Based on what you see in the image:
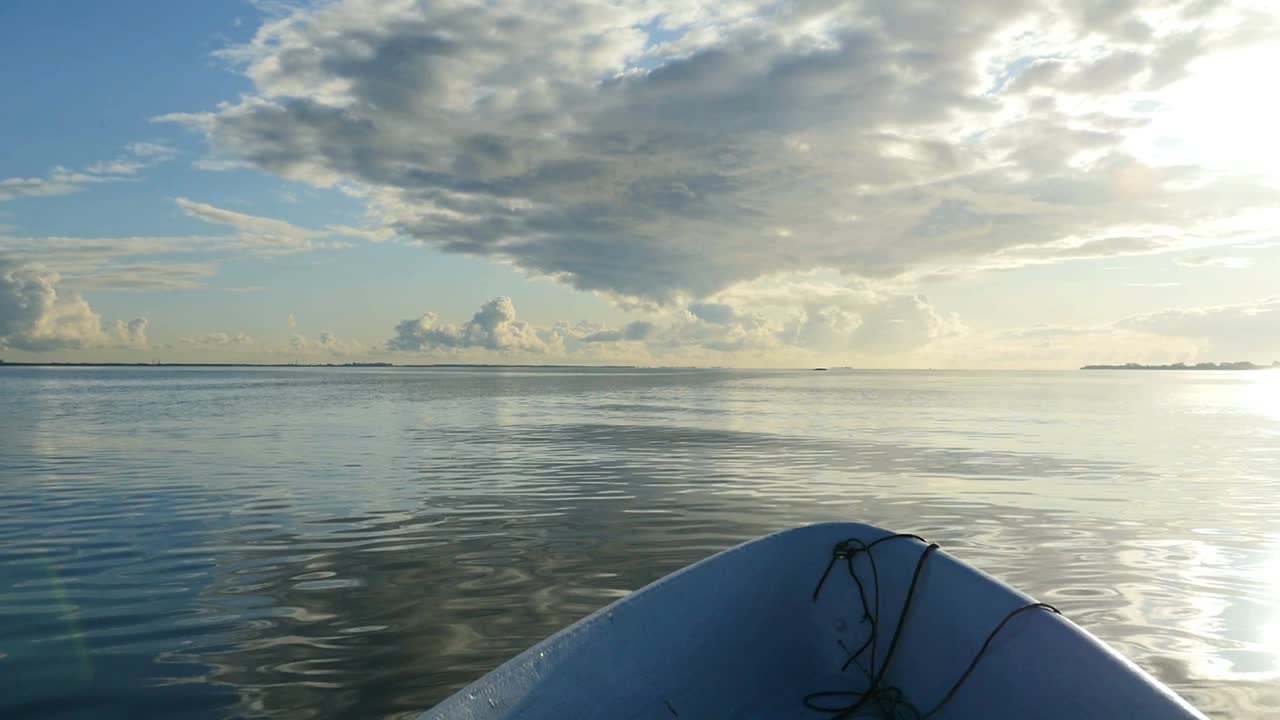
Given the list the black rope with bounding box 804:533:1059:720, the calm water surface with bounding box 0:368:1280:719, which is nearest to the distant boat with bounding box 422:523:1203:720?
the black rope with bounding box 804:533:1059:720

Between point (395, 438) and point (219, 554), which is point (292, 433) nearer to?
point (395, 438)

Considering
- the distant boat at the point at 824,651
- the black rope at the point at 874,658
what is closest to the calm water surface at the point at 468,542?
the distant boat at the point at 824,651

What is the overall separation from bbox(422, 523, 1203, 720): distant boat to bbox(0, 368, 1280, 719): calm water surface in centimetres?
188

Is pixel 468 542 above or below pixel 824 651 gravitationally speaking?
below

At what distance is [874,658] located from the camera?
5906 mm

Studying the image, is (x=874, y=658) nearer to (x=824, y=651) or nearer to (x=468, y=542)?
(x=824, y=651)

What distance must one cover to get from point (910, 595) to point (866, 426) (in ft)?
90.7

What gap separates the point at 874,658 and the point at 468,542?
6.72 m

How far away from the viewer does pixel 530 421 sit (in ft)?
114

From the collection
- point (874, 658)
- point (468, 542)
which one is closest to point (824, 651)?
point (874, 658)

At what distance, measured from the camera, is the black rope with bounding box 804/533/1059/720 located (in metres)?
5.27

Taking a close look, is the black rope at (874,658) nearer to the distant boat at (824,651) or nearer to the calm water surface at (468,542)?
the distant boat at (824,651)

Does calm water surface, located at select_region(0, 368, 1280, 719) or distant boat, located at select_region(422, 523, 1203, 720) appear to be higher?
distant boat, located at select_region(422, 523, 1203, 720)

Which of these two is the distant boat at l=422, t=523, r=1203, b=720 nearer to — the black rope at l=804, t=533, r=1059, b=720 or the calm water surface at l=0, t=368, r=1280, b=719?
the black rope at l=804, t=533, r=1059, b=720
